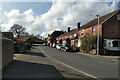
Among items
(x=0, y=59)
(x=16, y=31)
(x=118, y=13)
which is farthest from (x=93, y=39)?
(x=16, y=31)

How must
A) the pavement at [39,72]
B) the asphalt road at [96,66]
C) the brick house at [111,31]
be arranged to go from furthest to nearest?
the brick house at [111,31]
the asphalt road at [96,66]
the pavement at [39,72]

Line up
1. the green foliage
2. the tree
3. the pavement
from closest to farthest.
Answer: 1. the pavement
2. the green foliage
3. the tree

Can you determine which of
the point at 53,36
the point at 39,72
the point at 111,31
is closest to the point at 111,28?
the point at 111,31

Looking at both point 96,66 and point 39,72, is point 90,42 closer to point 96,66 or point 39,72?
point 96,66

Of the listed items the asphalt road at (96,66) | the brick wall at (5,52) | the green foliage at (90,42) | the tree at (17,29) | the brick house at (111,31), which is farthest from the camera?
the tree at (17,29)

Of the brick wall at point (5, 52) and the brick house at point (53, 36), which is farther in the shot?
the brick house at point (53, 36)

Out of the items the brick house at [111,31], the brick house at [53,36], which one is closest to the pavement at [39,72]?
the brick house at [111,31]

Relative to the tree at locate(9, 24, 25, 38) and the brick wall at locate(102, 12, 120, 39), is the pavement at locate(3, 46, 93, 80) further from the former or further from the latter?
the tree at locate(9, 24, 25, 38)

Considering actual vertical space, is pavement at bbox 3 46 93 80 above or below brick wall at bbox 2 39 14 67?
below

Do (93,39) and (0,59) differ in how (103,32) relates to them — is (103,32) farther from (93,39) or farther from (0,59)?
(0,59)

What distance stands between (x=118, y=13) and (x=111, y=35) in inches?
171

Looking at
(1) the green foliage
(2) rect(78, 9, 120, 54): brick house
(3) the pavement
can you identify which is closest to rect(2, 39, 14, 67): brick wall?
(3) the pavement

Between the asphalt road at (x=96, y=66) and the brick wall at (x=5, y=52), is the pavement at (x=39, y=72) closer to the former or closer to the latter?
the brick wall at (x=5, y=52)

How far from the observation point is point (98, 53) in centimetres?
2052
